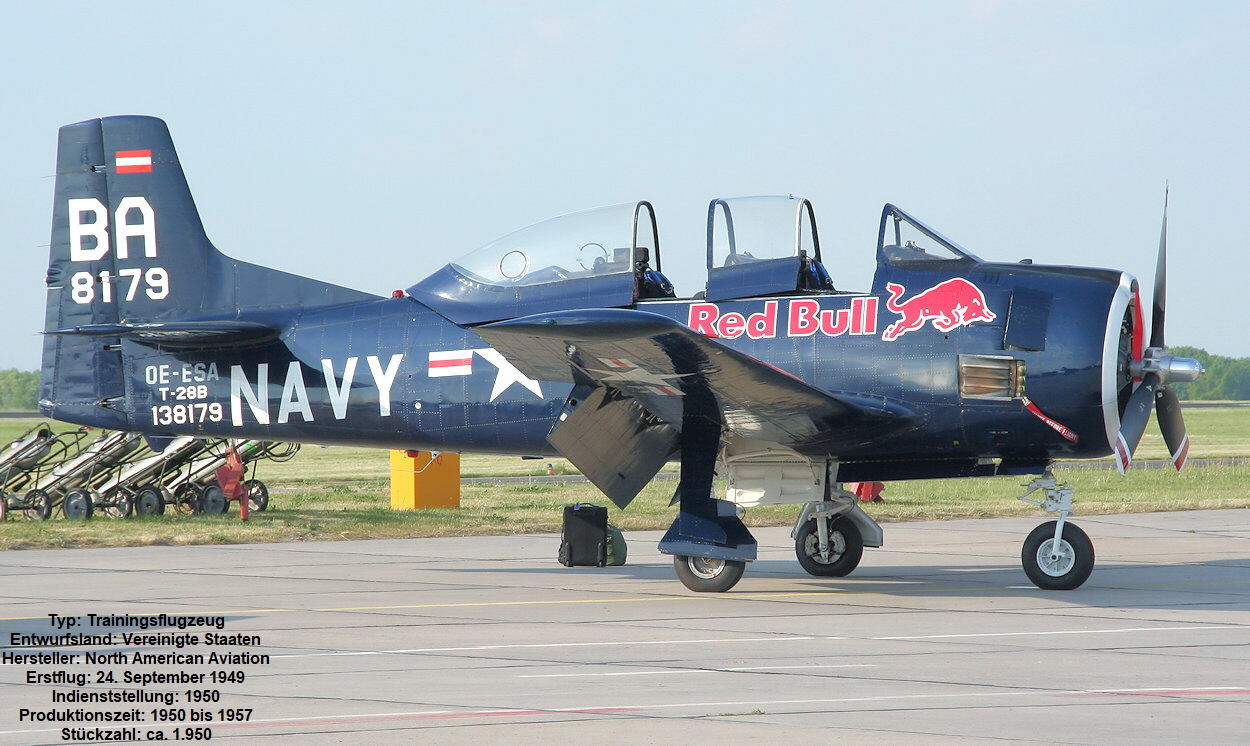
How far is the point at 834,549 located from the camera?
11.6 meters

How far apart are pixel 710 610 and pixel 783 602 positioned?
787 millimetres

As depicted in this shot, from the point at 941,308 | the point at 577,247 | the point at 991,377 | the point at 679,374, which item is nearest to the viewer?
the point at 679,374

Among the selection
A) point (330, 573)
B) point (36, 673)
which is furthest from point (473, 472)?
point (36, 673)

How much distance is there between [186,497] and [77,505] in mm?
1782

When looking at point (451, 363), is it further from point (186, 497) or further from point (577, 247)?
point (186, 497)

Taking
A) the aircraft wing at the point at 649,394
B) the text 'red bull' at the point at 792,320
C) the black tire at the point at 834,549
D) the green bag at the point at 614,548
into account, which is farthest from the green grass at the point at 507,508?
the text 'red bull' at the point at 792,320

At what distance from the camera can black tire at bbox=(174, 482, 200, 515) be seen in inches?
754

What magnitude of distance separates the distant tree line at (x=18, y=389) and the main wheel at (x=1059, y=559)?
8633cm

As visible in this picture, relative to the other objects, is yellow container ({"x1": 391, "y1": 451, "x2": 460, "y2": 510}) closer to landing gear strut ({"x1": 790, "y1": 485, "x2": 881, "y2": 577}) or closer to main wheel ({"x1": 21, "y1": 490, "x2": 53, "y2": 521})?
main wheel ({"x1": 21, "y1": 490, "x2": 53, "y2": 521})

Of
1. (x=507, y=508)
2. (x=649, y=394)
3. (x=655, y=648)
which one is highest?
(x=649, y=394)

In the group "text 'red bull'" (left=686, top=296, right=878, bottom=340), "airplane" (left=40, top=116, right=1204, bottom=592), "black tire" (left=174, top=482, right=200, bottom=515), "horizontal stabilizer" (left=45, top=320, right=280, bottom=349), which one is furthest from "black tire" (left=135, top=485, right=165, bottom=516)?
"text 'red bull'" (left=686, top=296, right=878, bottom=340)

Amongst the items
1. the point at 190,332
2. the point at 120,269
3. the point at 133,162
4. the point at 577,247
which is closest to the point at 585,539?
the point at 577,247

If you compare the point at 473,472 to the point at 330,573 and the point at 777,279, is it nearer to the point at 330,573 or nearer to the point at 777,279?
the point at 330,573

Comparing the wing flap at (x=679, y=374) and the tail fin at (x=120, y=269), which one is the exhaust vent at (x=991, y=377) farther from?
the tail fin at (x=120, y=269)
